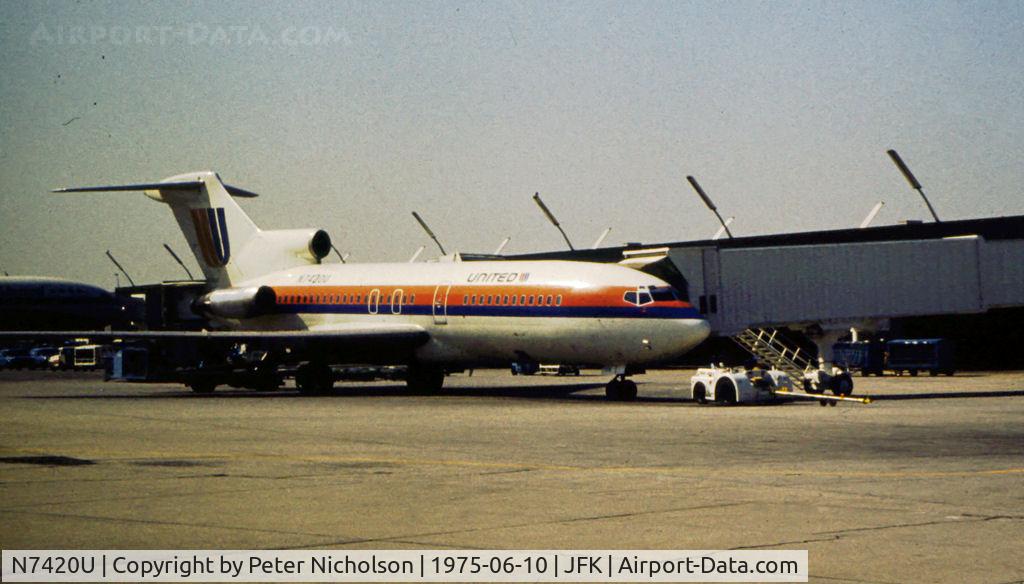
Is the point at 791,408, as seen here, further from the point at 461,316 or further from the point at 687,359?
the point at 687,359

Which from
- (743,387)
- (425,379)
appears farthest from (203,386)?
(743,387)

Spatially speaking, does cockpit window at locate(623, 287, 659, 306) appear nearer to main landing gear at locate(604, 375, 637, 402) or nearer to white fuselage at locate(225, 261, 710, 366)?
white fuselage at locate(225, 261, 710, 366)

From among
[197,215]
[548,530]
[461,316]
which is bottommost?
[548,530]

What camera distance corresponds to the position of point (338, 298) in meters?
47.2

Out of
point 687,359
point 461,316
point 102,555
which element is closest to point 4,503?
point 102,555

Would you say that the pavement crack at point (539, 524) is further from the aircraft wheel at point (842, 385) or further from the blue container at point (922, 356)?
the blue container at point (922, 356)

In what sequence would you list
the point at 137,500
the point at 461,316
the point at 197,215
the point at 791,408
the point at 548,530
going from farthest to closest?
1. the point at 197,215
2. the point at 461,316
3. the point at 791,408
4. the point at 137,500
5. the point at 548,530

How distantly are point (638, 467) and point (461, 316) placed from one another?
78.2 ft

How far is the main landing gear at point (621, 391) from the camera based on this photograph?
127 ft

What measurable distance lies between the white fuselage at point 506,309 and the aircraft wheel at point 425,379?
4.69ft

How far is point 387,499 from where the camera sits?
1502 cm

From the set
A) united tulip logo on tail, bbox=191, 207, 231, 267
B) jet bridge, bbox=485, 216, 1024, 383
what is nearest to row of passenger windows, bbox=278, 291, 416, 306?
united tulip logo on tail, bbox=191, 207, 231, 267

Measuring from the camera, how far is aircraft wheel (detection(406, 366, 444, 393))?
4588 centimetres

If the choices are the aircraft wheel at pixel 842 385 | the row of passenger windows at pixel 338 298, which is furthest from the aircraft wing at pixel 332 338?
the aircraft wheel at pixel 842 385
